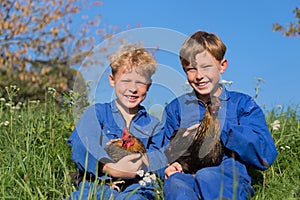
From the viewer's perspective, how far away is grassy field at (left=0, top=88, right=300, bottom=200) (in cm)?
271

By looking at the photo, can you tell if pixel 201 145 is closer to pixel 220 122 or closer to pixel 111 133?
pixel 220 122

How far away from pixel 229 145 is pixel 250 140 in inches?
4.8

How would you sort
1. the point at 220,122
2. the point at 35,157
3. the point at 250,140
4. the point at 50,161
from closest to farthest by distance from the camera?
the point at 250,140 < the point at 220,122 < the point at 35,157 < the point at 50,161

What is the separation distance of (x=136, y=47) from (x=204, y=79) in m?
0.45

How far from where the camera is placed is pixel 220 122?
8.71 ft

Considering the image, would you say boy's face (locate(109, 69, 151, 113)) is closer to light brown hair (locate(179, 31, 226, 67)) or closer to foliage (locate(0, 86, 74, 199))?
light brown hair (locate(179, 31, 226, 67))

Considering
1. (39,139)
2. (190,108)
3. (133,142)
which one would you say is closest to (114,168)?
(133,142)

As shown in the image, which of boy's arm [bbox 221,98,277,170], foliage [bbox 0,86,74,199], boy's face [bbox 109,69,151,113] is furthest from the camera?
boy's face [bbox 109,69,151,113]

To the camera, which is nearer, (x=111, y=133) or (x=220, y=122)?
(x=220, y=122)

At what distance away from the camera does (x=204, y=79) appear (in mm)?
2750

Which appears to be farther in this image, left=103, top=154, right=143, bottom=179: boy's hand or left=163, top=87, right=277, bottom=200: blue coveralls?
left=103, top=154, right=143, bottom=179: boy's hand

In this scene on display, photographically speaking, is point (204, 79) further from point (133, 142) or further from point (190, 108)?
point (133, 142)

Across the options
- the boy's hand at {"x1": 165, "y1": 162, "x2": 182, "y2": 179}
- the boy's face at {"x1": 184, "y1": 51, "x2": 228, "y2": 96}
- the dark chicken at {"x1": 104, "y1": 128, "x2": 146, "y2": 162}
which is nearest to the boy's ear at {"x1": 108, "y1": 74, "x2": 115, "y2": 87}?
the dark chicken at {"x1": 104, "y1": 128, "x2": 146, "y2": 162}

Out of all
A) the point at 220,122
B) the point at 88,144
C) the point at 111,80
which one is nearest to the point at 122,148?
the point at 88,144
